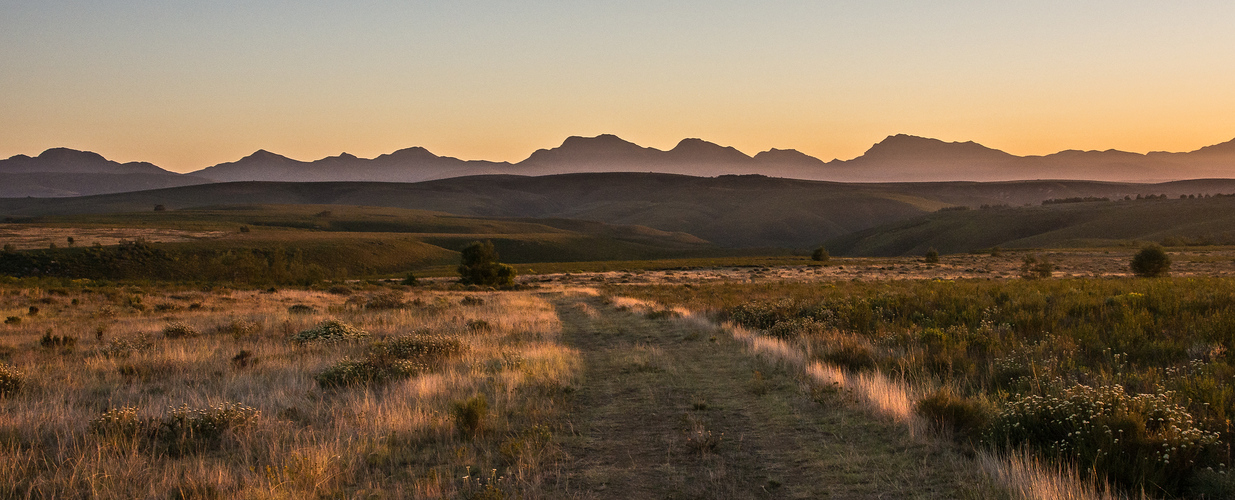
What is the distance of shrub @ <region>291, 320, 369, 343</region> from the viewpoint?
50.0 ft

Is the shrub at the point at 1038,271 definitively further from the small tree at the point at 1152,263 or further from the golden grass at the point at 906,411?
the golden grass at the point at 906,411

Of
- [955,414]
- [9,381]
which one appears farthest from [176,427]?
[955,414]

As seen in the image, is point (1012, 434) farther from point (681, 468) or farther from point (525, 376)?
point (525, 376)

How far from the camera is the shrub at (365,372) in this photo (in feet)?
33.2

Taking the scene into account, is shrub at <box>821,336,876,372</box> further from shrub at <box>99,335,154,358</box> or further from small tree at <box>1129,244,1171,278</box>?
small tree at <box>1129,244,1171,278</box>

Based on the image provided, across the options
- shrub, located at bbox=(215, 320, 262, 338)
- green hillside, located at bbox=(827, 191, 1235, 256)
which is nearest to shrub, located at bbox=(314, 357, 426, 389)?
shrub, located at bbox=(215, 320, 262, 338)

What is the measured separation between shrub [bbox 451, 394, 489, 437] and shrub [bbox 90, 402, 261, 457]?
7.81ft

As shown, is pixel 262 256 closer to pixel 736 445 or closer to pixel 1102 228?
pixel 736 445

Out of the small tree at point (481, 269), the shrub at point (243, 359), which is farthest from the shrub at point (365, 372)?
the small tree at point (481, 269)

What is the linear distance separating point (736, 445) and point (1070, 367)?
5.51 m

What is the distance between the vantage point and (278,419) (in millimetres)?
7598

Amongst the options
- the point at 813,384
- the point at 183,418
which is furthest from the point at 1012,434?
the point at 183,418

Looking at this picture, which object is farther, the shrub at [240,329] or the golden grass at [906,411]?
the shrub at [240,329]

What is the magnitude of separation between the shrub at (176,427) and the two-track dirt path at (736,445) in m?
3.96
